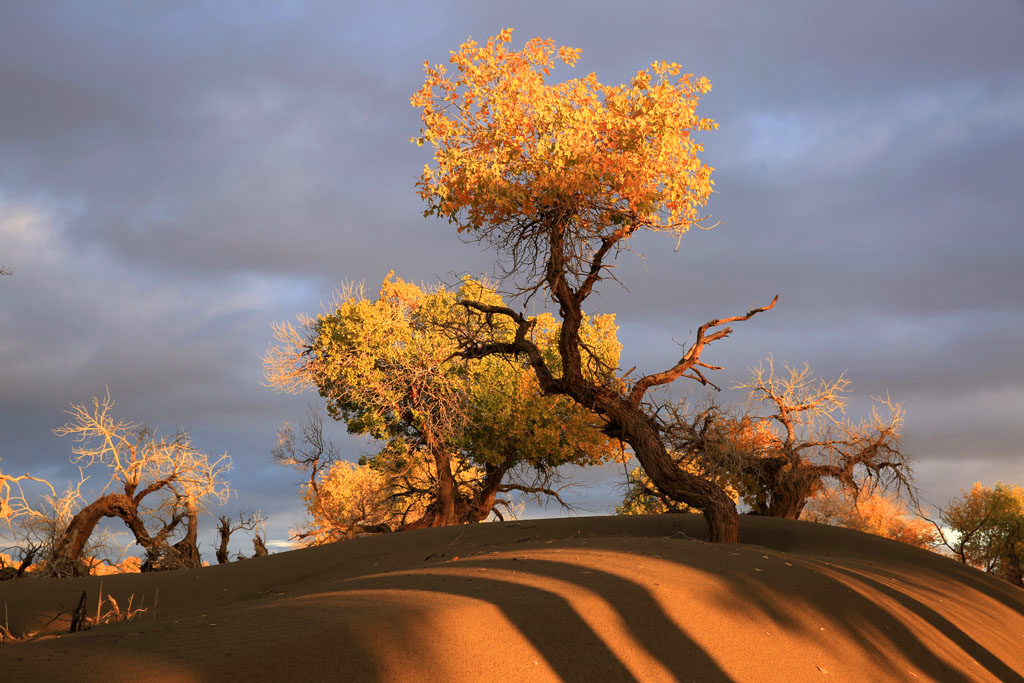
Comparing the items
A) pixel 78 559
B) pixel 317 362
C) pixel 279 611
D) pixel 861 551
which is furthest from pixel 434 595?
pixel 317 362

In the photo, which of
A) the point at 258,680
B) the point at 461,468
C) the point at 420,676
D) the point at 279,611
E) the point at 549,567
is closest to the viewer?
the point at 258,680

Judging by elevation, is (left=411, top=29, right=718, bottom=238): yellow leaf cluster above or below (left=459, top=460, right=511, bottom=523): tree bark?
above

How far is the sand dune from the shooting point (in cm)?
611

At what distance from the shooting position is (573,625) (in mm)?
7355

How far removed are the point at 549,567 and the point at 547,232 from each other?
7117 millimetres

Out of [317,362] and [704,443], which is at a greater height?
[317,362]

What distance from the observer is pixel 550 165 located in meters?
14.0

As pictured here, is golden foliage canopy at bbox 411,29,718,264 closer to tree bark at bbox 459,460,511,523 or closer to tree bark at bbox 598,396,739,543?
tree bark at bbox 598,396,739,543

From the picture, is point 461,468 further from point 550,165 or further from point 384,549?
point 550,165

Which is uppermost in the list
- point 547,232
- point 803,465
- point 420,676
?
point 547,232

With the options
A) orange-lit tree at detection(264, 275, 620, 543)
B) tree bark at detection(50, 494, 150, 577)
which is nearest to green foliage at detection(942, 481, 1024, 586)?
orange-lit tree at detection(264, 275, 620, 543)

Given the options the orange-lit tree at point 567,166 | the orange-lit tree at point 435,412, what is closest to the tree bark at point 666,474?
the orange-lit tree at point 567,166

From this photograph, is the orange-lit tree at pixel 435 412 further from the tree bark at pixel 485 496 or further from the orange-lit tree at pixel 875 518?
the orange-lit tree at pixel 875 518

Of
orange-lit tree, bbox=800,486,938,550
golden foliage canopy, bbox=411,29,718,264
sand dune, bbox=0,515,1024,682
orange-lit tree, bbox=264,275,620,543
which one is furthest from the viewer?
orange-lit tree, bbox=800,486,938,550
